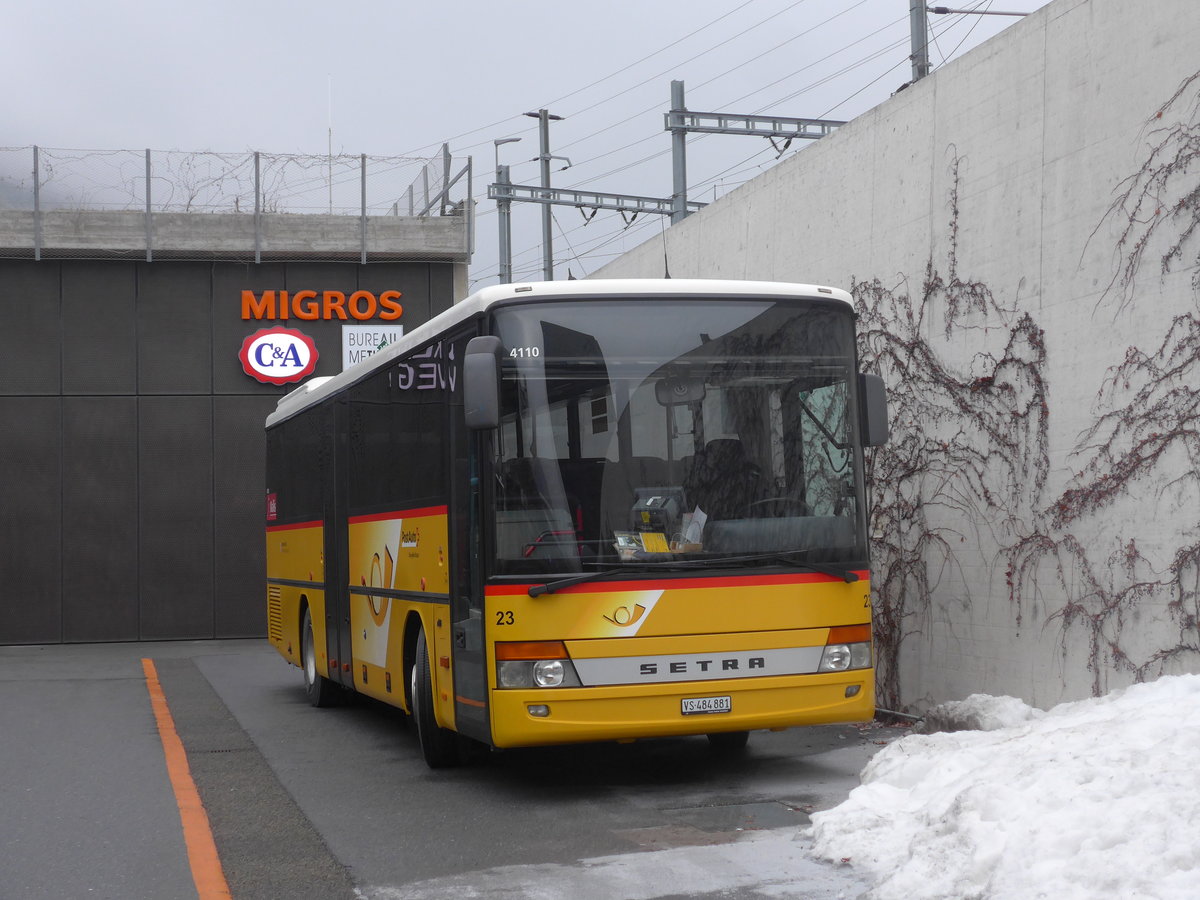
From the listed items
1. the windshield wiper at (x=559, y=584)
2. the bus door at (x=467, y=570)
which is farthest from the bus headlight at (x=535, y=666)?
the windshield wiper at (x=559, y=584)

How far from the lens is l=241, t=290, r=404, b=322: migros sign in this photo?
23297 mm

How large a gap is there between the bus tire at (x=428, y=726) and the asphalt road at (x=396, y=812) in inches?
Answer: 4.6

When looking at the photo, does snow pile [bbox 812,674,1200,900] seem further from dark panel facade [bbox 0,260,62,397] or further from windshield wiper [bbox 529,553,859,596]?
dark panel facade [bbox 0,260,62,397]

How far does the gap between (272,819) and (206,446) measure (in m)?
15.6

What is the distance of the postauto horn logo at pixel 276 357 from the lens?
914 inches

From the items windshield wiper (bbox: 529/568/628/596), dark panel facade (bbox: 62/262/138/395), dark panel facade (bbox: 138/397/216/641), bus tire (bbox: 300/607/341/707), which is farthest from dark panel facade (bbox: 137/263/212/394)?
windshield wiper (bbox: 529/568/628/596)

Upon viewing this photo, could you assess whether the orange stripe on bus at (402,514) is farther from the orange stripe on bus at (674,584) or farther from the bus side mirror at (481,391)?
the bus side mirror at (481,391)

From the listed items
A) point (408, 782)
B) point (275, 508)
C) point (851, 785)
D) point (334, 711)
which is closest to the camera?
point (851, 785)

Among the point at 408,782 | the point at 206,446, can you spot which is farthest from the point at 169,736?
the point at 206,446

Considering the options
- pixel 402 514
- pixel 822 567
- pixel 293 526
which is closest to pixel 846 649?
pixel 822 567

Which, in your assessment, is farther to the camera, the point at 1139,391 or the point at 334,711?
the point at 334,711

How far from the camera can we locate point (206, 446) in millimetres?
23125

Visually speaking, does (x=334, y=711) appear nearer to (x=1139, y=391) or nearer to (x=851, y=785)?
(x=851, y=785)

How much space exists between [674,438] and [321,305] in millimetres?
15819
